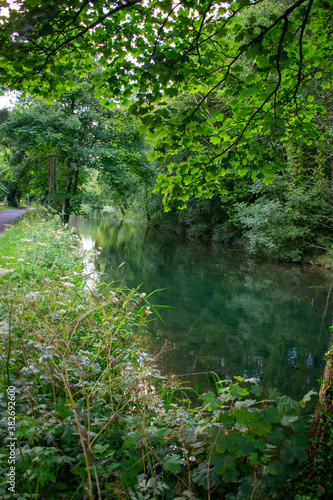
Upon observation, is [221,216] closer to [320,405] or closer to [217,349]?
[217,349]

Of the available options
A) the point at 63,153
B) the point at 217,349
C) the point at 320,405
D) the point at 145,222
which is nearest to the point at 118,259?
the point at 63,153

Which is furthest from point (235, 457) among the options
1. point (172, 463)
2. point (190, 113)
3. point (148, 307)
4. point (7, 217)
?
point (7, 217)

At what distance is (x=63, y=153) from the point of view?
18.5 m

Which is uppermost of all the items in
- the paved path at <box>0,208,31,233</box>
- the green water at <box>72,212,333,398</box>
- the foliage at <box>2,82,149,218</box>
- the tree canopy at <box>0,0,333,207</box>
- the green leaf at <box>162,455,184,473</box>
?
the foliage at <box>2,82,149,218</box>

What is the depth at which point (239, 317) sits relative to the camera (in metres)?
8.58

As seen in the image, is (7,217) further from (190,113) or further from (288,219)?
(190,113)

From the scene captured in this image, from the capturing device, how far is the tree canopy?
8.16 feet

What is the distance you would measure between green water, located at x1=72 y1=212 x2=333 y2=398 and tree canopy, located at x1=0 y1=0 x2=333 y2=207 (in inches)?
68.6

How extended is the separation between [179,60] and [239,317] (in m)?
7.28

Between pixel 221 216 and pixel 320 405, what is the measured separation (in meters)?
22.9

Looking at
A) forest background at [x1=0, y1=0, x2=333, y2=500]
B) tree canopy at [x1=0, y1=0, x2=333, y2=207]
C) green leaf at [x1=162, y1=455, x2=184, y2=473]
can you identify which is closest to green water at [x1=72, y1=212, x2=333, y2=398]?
forest background at [x1=0, y1=0, x2=333, y2=500]

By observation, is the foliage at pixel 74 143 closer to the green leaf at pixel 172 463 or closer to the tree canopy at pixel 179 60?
the tree canopy at pixel 179 60

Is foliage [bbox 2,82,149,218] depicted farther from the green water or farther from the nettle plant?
the nettle plant

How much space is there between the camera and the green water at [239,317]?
568 cm
